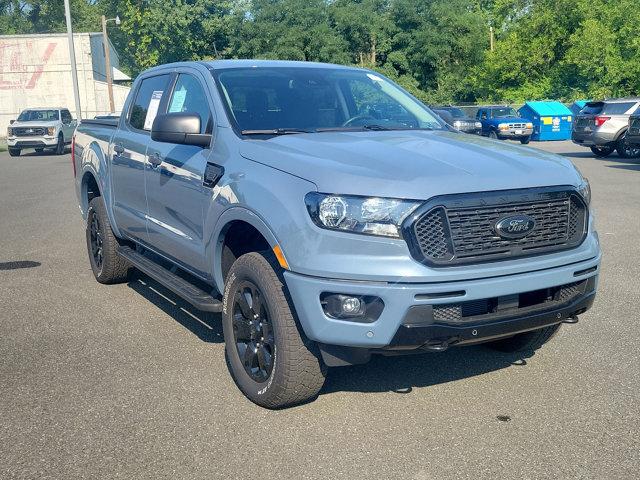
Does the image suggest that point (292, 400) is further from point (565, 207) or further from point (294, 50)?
point (294, 50)

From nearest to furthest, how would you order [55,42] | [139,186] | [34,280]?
1. [139,186]
2. [34,280]
3. [55,42]

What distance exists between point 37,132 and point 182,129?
25.8 m

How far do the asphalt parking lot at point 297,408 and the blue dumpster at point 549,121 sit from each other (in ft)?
91.7

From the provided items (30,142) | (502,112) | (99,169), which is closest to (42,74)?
(30,142)

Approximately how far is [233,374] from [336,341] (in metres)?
0.95

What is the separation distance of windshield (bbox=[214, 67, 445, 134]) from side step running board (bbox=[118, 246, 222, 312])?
1.07 meters

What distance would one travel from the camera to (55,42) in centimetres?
4544

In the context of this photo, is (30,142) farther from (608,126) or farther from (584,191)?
(584,191)

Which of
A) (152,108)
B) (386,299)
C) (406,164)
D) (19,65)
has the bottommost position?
(386,299)

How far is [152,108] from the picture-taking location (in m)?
5.79

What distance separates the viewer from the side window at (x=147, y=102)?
572 centimetres

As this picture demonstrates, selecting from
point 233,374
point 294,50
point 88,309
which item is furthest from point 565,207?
point 294,50

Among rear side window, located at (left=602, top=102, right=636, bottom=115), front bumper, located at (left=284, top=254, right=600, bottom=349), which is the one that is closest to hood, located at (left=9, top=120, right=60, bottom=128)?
rear side window, located at (left=602, top=102, right=636, bottom=115)

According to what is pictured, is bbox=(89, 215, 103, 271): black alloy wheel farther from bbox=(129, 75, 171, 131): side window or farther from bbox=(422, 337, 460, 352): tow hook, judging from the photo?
bbox=(422, 337, 460, 352): tow hook
